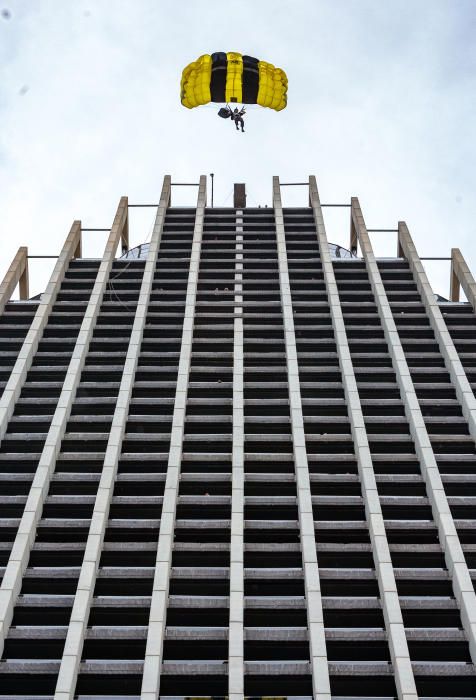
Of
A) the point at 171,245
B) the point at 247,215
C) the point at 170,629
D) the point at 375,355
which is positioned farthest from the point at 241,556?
the point at 247,215

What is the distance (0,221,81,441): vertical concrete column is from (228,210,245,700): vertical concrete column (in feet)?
38.2

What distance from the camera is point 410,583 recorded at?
140 feet

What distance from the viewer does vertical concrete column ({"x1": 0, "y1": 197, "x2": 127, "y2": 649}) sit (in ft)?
136

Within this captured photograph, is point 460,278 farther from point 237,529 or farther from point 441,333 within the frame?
point 237,529

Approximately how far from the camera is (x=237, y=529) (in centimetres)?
4456

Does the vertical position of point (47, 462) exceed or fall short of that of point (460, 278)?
it falls short

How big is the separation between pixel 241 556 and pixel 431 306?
2526cm

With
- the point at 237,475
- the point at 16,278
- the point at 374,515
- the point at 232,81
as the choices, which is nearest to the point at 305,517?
the point at 374,515

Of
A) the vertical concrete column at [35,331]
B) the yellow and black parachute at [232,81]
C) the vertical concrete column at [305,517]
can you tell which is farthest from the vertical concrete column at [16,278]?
the vertical concrete column at [305,517]

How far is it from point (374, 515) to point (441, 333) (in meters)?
17.5

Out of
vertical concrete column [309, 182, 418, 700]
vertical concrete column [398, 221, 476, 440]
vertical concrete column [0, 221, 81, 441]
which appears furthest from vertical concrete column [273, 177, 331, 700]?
vertical concrete column [0, 221, 81, 441]

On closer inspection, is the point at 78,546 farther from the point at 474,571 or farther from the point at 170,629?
the point at 474,571

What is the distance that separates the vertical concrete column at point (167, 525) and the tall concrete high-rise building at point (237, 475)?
0.35 feet

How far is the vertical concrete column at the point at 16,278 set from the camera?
2495 inches
